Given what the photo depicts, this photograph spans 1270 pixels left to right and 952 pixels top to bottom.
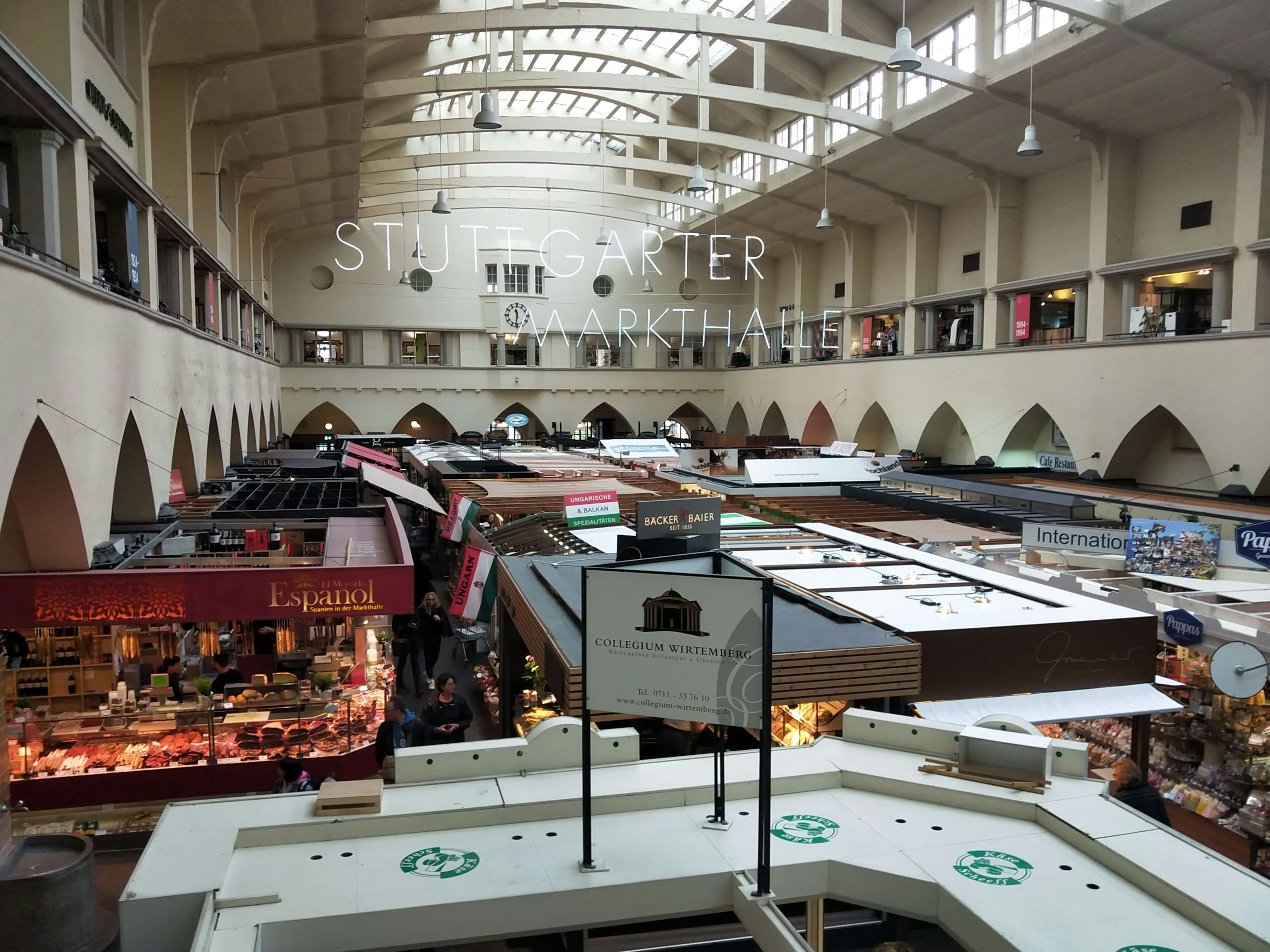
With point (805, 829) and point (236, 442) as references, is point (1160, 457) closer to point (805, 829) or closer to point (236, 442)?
point (805, 829)

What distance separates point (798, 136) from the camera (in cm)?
2705

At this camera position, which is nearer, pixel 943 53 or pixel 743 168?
pixel 943 53

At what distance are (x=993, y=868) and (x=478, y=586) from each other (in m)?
6.07

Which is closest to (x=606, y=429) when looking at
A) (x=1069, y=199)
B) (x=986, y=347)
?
(x=986, y=347)

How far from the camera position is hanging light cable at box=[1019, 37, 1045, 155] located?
1434 cm

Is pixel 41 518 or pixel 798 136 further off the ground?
pixel 798 136

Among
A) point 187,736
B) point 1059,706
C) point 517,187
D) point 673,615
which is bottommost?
point 187,736

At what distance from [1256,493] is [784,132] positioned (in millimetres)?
17282

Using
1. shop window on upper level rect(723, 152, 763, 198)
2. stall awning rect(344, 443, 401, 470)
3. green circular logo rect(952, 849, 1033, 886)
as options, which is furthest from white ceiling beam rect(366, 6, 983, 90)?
green circular logo rect(952, 849, 1033, 886)

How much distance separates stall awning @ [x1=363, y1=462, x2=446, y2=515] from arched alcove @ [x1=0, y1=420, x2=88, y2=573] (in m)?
3.13

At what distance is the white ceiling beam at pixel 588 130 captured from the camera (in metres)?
22.7

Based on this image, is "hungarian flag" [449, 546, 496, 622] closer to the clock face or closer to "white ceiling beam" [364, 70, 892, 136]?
"white ceiling beam" [364, 70, 892, 136]

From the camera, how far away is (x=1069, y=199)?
68.1ft

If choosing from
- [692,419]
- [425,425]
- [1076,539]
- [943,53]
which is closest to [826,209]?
[943,53]
